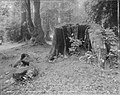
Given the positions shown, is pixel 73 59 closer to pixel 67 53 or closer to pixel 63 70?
pixel 67 53

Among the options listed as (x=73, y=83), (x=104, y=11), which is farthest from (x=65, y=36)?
(x=104, y=11)

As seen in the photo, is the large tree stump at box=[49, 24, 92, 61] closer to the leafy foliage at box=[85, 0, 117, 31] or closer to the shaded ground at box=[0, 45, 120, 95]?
the shaded ground at box=[0, 45, 120, 95]

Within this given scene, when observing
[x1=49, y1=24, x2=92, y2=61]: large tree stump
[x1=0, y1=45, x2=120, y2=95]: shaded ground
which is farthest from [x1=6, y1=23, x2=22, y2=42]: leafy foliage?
[x1=0, y1=45, x2=120, y2=95]: shaded ground

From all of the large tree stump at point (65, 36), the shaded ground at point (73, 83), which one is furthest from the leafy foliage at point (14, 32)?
the shaded ground at point (73, 83)

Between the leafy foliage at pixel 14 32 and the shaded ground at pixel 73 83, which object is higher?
the leafy foliage at pixel 14 32

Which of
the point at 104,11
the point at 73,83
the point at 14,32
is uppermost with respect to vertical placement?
the point at 104,11

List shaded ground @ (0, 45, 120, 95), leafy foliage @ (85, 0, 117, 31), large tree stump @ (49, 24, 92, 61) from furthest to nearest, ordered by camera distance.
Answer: leafy foliage @ (85, 0, 117, 31) → large tree stump @ (49, 24, 92, 61) → shaded ground @ (0, 45, 120, 95)

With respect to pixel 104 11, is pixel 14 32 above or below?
below

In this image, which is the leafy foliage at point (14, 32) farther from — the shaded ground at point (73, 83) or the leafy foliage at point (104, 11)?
the shaded ground at point (73, 83)

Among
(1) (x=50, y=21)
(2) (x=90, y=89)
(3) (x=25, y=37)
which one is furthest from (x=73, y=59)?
(1) (x=50, y=21)

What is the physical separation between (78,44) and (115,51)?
1.62 meters

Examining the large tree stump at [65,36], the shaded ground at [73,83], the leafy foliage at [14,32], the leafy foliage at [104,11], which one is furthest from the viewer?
the leafy foliage at [14,32]

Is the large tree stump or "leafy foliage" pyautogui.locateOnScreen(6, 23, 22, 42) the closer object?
the large tree stump

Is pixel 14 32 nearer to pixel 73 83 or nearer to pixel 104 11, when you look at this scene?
pixel 104 11
